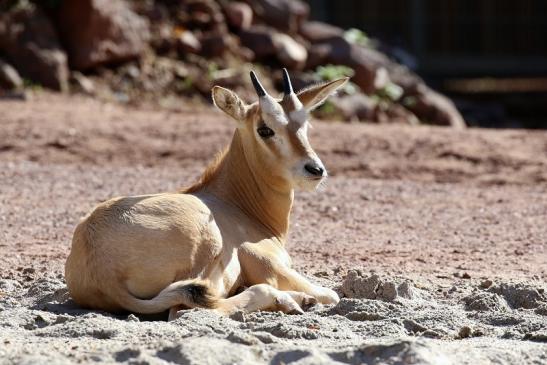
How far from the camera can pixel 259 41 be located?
58.0ft

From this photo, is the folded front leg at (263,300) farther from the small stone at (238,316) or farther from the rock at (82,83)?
the rock at (82,83)

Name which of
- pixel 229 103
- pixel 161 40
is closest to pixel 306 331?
pixel 229 103

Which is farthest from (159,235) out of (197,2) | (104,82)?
(197,2)

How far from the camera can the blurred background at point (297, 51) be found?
1625cm

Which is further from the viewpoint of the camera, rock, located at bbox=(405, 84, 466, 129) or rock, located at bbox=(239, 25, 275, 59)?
rock, located at bbox=(405, 84, 466, 129)

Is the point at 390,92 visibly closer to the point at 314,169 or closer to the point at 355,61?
the point at 355,61

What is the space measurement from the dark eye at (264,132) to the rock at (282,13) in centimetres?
1099

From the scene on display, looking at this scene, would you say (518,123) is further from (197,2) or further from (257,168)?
(257,168)

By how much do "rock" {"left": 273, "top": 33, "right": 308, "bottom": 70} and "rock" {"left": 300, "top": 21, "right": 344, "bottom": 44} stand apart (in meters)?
0.68

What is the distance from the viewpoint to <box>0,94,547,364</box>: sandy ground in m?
5.86

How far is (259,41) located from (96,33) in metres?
2.52

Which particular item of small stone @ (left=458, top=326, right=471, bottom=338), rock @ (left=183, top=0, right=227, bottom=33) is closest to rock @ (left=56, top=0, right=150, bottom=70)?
rock @ (left=183, top=0, right=227, bottom=33)

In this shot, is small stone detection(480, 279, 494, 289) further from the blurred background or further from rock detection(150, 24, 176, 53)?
rock detection(150, 24, 176, 53)

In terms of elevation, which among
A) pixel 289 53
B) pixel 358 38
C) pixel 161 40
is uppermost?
pixel 358 38
